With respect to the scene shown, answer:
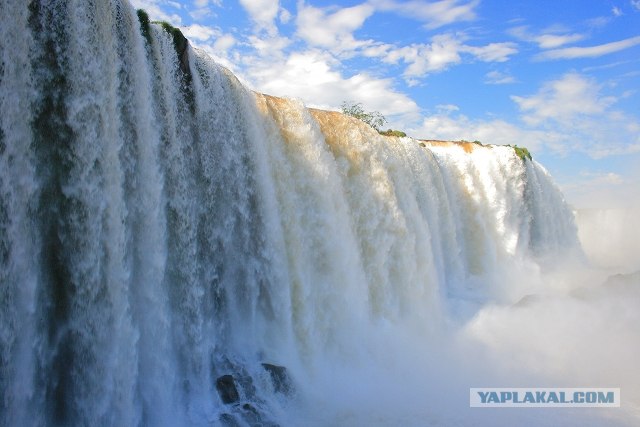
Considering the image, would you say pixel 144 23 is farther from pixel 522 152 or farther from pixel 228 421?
pixel 522 152

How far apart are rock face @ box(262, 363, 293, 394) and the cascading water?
0.18ft

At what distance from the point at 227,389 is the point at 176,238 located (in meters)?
2.32

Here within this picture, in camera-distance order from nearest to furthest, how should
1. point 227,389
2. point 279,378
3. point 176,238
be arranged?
point 227,389
point 176,238
point 279,378

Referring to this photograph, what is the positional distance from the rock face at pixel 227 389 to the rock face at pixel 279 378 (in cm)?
68

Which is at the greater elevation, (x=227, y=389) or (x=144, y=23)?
(x=144, y=23)

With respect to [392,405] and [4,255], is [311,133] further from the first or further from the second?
[4,255]

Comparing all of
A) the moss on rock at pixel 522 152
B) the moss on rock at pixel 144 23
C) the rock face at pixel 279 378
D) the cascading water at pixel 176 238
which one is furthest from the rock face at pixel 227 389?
the moss on rock at pixel 522 152

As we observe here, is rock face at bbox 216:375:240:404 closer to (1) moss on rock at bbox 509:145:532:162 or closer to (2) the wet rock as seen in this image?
(2) the wet rock

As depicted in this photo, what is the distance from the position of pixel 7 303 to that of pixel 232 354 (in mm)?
3922

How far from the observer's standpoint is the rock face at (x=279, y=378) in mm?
7738

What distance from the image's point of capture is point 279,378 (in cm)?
781

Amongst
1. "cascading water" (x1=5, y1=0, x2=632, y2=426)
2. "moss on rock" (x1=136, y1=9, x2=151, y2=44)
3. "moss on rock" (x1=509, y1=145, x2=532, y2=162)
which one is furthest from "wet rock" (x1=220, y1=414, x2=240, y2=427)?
"moss on rock" (x1=509, y1=145, x2=532, y2=162)

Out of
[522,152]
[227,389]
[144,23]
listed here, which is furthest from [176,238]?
[522,152]

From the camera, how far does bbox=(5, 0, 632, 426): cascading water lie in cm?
522
